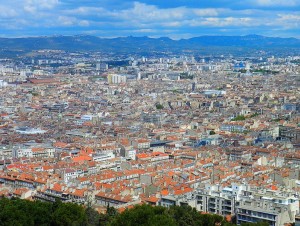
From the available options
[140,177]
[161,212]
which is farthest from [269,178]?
[161,212]

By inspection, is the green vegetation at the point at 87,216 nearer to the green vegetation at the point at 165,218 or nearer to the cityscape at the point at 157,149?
the green vegetation at the point at 165,218

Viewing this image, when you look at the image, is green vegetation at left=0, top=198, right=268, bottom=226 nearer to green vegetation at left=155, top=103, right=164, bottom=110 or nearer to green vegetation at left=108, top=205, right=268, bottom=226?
green vegetation at left=108, top=205, right=268, bottom=226

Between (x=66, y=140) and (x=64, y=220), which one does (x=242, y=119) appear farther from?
(x=64, y=220)

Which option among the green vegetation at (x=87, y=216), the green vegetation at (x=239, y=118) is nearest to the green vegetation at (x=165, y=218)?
the green vegetation at (x=87, y=216)

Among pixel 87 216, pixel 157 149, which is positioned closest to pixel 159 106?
pixel 157 149

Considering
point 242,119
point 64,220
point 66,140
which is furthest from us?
point 242,119

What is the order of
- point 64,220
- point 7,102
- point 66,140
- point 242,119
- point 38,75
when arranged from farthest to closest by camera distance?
point 38,75, point 7,102, point 242,119, point 66,140, point 64,220

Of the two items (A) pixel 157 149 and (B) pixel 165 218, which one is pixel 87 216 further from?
(A) pixel 157 149

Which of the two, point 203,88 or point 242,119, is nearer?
point 242,119
